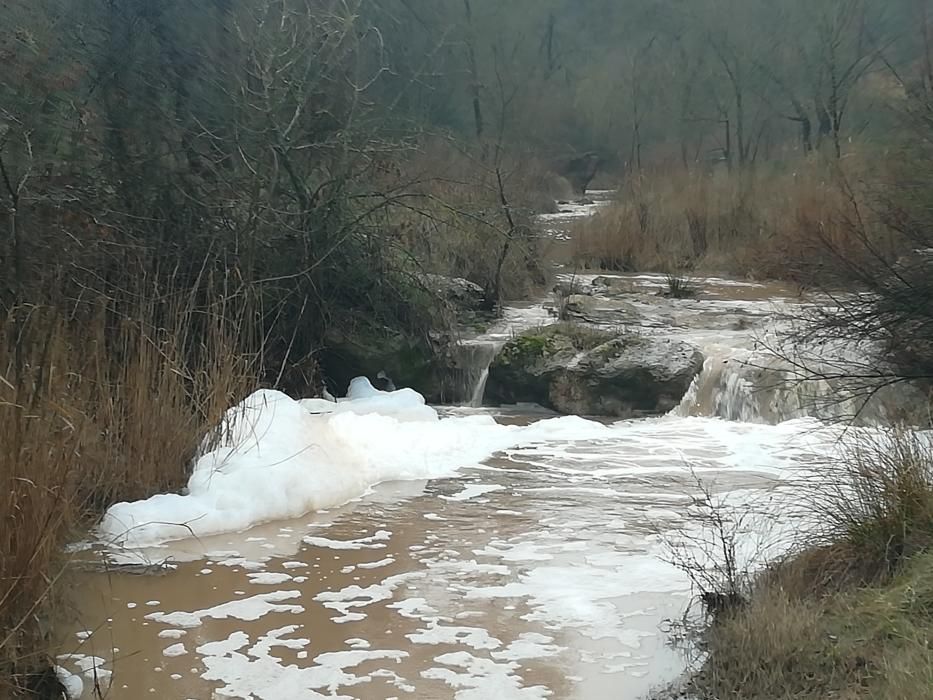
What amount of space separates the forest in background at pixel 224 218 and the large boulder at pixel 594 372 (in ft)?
3.40

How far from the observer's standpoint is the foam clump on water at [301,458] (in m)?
5.89

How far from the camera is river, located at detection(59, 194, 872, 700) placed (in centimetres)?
404

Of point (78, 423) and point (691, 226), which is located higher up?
point (691, 226)

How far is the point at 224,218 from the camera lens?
9.15 m

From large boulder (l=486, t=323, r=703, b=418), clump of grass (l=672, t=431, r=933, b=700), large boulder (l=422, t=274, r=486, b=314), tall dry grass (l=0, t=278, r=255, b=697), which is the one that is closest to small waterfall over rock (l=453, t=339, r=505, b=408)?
large boulder (l=486, t=323, r=703, b=418)

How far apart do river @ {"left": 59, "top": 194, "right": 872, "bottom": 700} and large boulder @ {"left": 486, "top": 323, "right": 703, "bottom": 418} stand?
5.16 feet

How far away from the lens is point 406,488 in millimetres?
7137

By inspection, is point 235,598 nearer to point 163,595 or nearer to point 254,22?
point 163,595

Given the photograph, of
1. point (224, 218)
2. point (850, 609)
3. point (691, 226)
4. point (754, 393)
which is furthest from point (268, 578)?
point (691, 226)

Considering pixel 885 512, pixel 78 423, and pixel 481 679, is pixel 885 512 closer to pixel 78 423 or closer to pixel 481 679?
pixel 481 679

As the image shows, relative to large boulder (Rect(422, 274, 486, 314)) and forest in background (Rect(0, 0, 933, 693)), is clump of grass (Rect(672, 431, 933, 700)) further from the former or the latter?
large boulder (Rect(422, 274, 486, 314))

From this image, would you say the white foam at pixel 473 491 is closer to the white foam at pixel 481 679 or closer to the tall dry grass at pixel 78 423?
the tall dry grass at pixel 78 423

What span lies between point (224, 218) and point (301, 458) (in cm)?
311

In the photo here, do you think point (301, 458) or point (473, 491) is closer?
point (301, 458)
